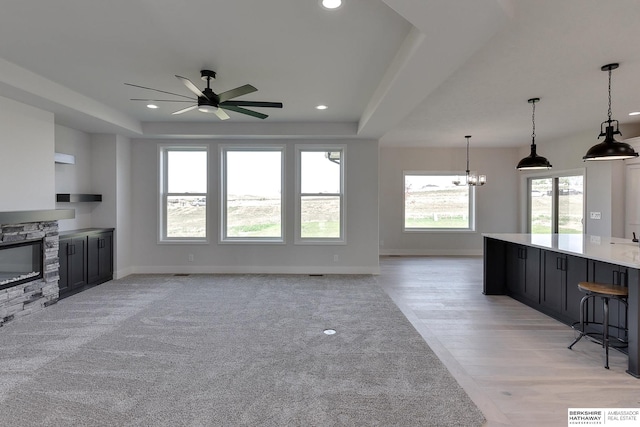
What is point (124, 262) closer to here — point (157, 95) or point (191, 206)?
A: point (191, 206)

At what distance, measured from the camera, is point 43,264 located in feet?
13.8

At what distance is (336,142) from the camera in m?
6.08

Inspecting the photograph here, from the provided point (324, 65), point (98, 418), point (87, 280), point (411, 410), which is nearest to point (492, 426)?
point (411, 410)

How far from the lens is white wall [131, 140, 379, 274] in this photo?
19.8 feet

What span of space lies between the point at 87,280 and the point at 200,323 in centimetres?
270

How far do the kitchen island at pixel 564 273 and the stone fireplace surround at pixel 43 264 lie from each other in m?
6.05

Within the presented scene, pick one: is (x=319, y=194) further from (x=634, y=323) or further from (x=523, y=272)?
(x=634, y=323)

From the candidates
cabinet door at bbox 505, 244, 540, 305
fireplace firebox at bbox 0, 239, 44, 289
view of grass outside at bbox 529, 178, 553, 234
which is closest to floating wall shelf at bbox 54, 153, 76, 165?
fireplace firebox at bbox 0, 239, 44, 289

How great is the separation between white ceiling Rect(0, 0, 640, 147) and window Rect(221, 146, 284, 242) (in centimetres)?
116

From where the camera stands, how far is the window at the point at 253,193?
6.24 m

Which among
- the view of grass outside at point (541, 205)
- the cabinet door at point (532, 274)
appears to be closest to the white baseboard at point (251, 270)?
the cabinet door at point (532, 274)

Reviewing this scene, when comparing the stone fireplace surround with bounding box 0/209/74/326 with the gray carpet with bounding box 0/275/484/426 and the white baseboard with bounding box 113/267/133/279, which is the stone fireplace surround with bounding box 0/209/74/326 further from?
the white baseboard with bounding box 113/267/133/279

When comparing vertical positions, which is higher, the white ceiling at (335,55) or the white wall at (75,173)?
the white ceiling at (335,55)

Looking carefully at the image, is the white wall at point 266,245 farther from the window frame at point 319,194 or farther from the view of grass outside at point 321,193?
the view of grass outside at point 321,193
